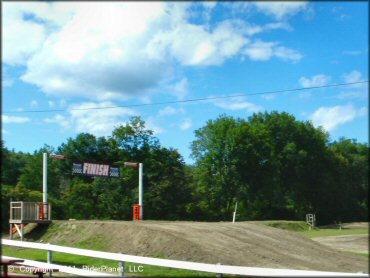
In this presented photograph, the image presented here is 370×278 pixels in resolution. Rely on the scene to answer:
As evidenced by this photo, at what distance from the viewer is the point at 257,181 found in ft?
238

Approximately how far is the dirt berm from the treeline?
3252 cm

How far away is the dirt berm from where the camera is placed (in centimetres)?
1848

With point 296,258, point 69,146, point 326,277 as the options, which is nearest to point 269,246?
point 296,258

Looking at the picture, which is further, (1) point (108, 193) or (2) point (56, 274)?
(1) point (108, 193)

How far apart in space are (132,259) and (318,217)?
5590 cm

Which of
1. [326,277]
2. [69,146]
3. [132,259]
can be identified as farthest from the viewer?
[69,146]

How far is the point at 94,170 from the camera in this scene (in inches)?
1225

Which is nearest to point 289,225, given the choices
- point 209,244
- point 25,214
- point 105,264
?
point 25,214

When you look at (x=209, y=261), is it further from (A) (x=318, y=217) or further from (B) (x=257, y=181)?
(B) (x=257, y=181)

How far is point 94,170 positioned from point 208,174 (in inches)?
1611

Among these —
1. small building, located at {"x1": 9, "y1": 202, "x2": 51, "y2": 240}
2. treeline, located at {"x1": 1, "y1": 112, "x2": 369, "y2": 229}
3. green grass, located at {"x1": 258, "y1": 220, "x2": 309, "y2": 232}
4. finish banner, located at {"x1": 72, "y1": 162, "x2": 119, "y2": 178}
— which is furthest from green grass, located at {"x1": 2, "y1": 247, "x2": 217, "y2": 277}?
treeline, located at {"x1": 1, "y1": 112, "x2": 369, "y2": 229}

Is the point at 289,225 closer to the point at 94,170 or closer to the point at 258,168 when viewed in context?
the point at 258,168

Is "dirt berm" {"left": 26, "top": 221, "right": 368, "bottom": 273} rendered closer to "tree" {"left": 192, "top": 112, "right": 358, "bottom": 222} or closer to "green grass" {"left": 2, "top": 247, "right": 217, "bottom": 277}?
"green grass" {"left": 2, "top": 247, "right": 217, "bottom": 277}

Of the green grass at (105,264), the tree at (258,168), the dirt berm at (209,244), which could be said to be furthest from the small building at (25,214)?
the tree at (258,168)
